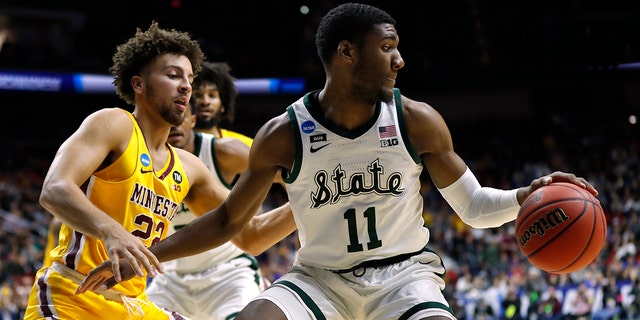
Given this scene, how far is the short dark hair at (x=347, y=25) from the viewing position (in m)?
3.44

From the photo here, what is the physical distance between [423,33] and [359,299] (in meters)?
13.6

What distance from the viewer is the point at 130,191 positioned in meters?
3.62

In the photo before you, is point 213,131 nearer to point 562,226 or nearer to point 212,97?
point 212,97

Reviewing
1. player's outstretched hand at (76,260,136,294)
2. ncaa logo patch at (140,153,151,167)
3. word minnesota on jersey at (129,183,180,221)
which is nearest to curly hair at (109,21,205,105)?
ncaa logo patch at (140,153,151,167)

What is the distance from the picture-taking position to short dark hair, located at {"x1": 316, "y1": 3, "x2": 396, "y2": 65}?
3.44 m

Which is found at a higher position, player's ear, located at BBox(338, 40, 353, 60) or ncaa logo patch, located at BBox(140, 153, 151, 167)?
player's ear, located at BBox(338, 40, 353, 60)

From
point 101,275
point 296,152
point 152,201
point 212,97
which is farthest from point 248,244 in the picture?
point 212,97

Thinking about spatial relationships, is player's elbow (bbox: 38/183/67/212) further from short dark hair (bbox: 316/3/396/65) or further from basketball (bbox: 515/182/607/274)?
basketball (bbox: 515/182/607/274)

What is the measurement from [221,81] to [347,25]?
298cm

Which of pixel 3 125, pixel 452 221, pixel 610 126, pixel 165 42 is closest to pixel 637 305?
pixel 452 221

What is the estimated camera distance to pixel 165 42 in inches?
156

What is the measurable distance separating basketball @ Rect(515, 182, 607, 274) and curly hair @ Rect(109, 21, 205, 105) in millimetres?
1834

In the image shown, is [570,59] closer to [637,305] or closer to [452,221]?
[452,221]

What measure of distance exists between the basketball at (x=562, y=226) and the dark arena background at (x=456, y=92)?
787cm
